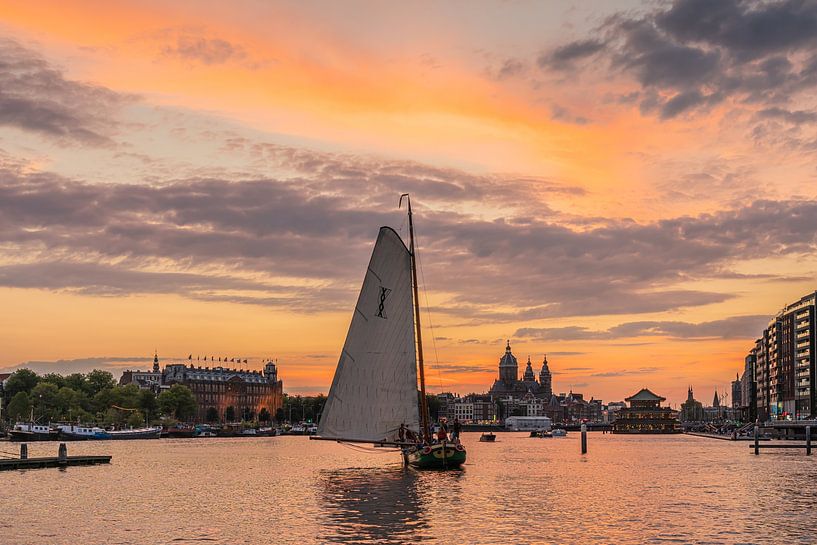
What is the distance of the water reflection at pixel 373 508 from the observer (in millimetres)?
54125

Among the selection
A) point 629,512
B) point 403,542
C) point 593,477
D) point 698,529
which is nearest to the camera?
point 403,542

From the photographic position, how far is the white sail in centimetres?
8800

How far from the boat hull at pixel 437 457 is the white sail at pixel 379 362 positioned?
6078 millimetres

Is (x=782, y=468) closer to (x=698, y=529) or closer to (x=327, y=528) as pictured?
(x=698, y=529)

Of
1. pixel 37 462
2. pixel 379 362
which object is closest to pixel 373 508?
pixel 379 362

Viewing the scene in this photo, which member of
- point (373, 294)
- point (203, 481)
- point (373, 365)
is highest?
point (373, 294)

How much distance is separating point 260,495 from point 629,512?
30697 millimetres

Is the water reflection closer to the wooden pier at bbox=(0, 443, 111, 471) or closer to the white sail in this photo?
the white sail

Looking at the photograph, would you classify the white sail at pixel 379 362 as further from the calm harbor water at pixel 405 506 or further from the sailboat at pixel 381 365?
the calm harbor water at pixel 405 506

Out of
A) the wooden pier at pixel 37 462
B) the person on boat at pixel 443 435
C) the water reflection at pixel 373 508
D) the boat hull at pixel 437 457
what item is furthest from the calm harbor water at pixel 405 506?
the person on boat at pixel 443 435

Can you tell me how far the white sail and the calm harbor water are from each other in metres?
5.46

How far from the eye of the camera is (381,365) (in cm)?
8862

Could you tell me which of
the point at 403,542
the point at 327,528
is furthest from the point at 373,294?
the point at 403,542

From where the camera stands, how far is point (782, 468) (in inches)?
4732
